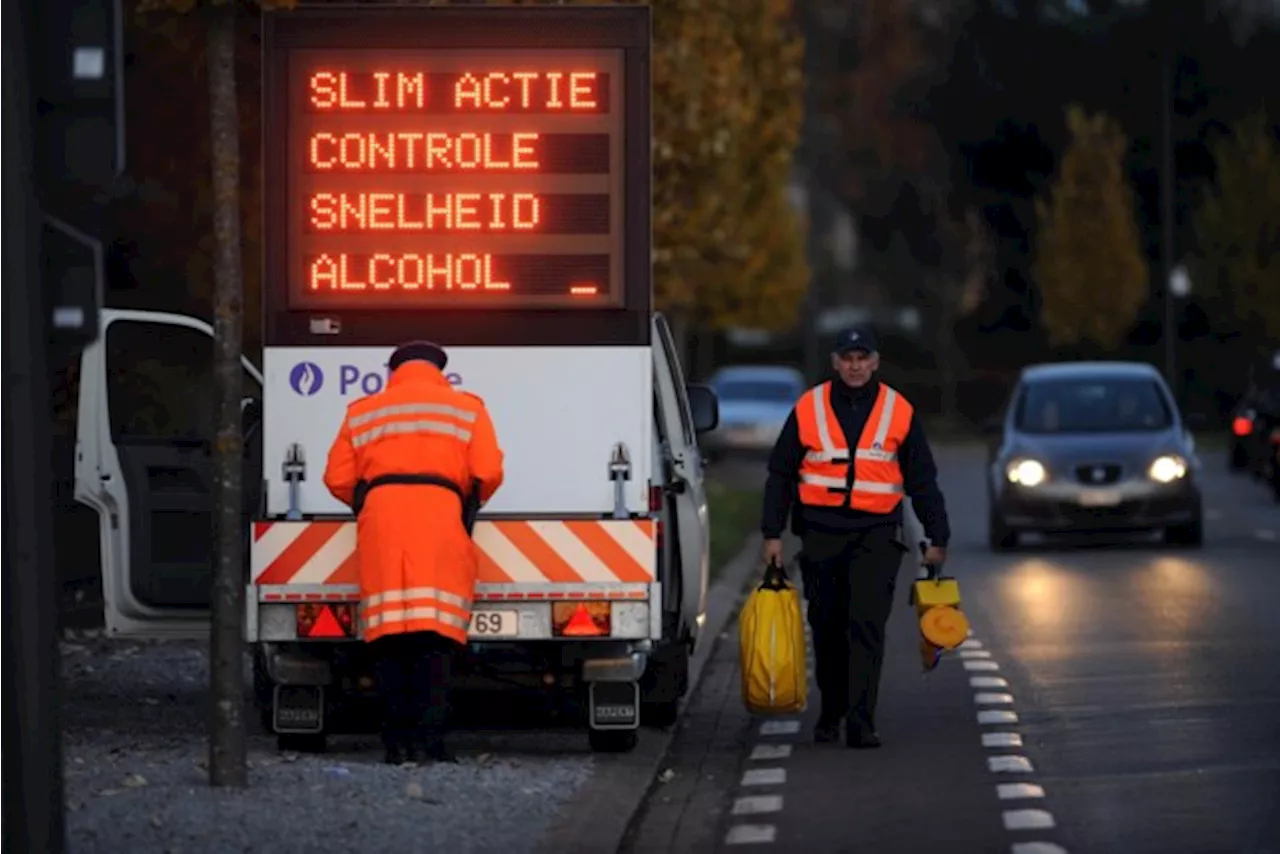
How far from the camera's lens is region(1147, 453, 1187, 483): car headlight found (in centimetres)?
2970

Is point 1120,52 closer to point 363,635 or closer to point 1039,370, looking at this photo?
point 1039,370

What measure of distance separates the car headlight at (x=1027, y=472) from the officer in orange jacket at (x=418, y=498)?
16566 millimetres

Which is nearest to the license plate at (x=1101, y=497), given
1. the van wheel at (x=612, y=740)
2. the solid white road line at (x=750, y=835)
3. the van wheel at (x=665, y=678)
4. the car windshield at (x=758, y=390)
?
the van wheel at (x=665, y=678)

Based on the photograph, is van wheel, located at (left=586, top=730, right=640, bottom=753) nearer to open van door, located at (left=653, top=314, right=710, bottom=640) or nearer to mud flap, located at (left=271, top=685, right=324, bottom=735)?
open van door, located at (left=653, top=314, right=710, bottom=640)

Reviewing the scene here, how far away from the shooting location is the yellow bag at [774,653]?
1504 centimetres

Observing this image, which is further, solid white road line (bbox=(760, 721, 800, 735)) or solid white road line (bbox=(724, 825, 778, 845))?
solid white road line (bbox=(760, 721, 800, 735))

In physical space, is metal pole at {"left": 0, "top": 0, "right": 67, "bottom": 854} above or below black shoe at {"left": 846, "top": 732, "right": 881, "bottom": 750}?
above

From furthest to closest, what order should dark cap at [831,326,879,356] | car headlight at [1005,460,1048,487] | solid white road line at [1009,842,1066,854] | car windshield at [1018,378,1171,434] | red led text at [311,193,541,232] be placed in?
1. car windshield at [1018,378,1171,434]
2. car headlight at [1005,460,1048,487]
3. dark cap at [831,326,879,356]
4. red led text at [311,193,541,232]
5. solid white road line at [1009,842,1066,854]

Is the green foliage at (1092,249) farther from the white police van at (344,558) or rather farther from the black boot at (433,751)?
the black boot at (433,751)

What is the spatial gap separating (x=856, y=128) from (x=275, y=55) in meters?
87.4

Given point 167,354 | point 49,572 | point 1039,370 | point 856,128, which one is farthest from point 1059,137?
point 49,572

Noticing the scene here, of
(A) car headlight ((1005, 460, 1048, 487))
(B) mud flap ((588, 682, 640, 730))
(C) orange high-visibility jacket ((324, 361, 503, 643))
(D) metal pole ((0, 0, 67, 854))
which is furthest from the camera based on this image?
(A) car headlight ((1005, 460, 1048, 487))

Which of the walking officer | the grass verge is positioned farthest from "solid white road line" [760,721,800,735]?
the grass verge

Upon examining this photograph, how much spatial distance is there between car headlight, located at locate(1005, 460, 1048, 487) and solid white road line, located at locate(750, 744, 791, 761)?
14.8 meters
